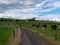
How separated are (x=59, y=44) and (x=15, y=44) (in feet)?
18.6

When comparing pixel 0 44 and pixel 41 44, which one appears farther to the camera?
pixel 0 44

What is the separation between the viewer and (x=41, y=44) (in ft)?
92.9

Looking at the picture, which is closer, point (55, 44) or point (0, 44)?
point (55, 44)

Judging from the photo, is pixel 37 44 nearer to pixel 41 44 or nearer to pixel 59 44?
pixel 41 44

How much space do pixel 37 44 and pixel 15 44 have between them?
280 cm

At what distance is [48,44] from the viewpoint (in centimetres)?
2745

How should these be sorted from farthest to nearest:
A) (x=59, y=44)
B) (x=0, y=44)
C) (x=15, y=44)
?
(x=0, y=44) < (x=15, y=44) < (x=59, y=44)

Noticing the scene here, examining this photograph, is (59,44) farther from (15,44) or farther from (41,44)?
(15,44)

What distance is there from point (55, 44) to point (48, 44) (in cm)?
86

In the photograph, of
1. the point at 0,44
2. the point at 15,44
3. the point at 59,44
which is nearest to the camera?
the point at 59,44

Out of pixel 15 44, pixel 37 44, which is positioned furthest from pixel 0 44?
pixel 37 44

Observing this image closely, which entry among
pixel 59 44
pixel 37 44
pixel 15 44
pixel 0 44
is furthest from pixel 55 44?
pixel 0 44

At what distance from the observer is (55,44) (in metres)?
27.2

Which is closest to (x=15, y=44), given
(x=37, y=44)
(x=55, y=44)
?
(x=37, y=44)
